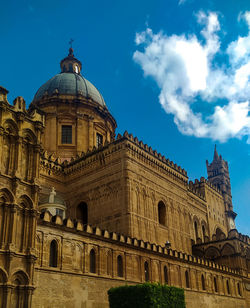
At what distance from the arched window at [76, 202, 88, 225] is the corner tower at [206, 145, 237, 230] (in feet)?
103

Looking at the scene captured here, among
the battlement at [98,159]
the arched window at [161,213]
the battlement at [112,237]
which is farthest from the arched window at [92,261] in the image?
the arched window at [161,213]

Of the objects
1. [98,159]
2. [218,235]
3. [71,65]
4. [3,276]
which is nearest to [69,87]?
[71,65]

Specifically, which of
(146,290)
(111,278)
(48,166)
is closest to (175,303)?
(146,290)

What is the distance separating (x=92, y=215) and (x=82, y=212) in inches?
119

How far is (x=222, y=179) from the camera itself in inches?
2778

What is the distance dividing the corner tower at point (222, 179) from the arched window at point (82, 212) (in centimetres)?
3130

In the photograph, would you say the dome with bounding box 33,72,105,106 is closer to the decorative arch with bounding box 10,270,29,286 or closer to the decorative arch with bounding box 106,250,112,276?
the decorative arch with bounding box 106,250,112,276

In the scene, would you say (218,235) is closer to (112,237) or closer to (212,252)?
(212,252)

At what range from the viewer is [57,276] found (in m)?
23.3

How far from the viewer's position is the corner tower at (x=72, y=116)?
155 feet

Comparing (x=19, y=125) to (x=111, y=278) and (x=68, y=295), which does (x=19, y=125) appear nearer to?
(x=68, y=295)

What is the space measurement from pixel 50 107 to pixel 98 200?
55.5 feet

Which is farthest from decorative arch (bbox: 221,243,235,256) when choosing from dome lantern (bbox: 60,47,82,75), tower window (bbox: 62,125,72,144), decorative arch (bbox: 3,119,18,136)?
decorative arch (bbox: 3,119,18,136)

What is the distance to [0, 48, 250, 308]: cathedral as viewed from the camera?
2016 centimetres
